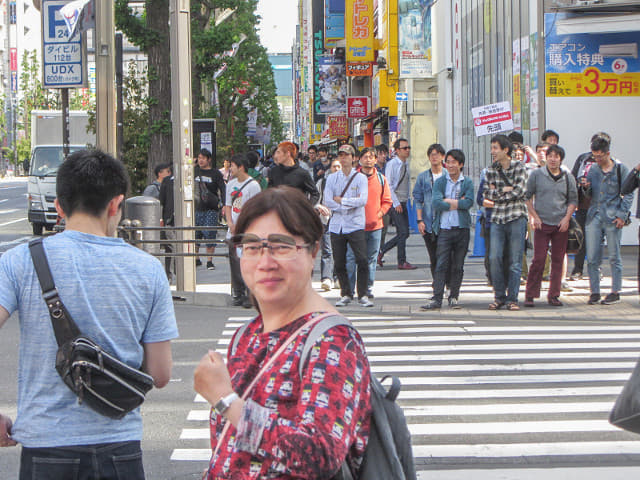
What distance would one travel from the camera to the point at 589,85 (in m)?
18.7

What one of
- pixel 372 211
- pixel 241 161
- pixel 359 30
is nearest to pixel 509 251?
pixel 372 211

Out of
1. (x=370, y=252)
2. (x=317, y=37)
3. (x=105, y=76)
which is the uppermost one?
(x=317, y=37)

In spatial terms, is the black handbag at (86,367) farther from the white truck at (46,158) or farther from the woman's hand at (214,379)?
the white truck at (46,158)

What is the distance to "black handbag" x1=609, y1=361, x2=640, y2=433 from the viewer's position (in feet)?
6.59

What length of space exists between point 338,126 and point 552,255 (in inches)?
1615

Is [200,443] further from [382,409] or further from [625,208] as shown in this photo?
[625,208]

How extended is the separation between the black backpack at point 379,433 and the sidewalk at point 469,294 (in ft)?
31.0

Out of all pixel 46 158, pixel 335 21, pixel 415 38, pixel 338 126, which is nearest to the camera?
pixel 46 158

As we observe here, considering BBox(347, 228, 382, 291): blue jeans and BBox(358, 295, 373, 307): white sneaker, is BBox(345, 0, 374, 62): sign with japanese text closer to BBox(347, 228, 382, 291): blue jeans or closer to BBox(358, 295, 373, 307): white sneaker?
BBox(347, 228, 382, 291): blue jeans

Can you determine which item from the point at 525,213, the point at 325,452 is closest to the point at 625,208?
the point at 525,213

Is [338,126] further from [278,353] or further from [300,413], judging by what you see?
[300,413]

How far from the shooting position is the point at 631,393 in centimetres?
203

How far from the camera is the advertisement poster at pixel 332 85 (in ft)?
165

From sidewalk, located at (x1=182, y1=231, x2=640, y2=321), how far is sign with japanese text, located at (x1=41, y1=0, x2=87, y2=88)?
3362mm
